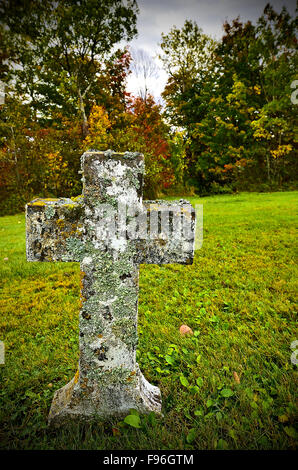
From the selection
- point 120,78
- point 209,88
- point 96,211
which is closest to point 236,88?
point 209,88

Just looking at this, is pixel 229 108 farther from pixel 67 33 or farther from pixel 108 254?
pixel 108 254

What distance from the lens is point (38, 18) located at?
10.9 meters

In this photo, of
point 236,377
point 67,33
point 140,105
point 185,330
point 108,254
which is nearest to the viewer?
point 108,254

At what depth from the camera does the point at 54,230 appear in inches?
62.5

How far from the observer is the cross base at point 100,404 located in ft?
5.15

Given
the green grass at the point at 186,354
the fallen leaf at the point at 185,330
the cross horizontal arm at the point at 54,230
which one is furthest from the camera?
the fallen leaf at the point at 185,330

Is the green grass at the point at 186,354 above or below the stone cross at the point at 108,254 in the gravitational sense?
below

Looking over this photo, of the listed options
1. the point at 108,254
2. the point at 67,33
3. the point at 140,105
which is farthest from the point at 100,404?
the point at 140,105

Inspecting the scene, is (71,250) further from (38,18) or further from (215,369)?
(38,18)

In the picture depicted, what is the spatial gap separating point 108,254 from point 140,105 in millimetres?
19322

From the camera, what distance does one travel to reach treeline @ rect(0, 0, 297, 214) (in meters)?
11.7

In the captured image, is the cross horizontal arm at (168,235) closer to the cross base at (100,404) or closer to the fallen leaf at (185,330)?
the cross base at (100,404)

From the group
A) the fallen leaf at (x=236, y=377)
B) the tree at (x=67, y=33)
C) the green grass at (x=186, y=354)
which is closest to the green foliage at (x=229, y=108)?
the tree at (x=67, y=33)
